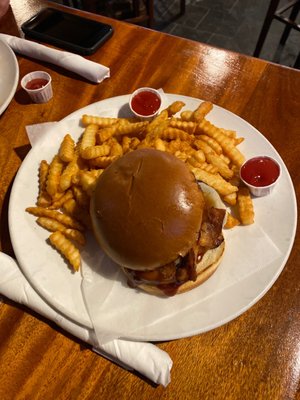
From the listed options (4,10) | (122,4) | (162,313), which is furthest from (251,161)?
(122,4)

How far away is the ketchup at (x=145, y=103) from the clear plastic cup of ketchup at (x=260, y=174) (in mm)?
680

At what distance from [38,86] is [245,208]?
1.61 meters

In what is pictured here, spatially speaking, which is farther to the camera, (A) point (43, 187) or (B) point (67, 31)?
(B) point (67, 31)

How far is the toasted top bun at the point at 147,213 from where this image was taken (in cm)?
141

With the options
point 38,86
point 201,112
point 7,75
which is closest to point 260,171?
point 201,112

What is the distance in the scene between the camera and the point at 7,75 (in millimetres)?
2479

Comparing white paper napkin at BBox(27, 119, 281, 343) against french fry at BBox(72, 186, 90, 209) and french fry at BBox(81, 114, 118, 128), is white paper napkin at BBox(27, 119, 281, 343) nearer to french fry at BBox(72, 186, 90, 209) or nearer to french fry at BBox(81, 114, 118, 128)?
french fry at BBox(72, 186, 90, 209)

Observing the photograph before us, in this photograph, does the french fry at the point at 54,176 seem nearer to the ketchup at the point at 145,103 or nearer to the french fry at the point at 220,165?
the ketchup at the point at 145,103

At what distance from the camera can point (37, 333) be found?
5.24 feet

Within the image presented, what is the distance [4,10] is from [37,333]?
8.36 ft

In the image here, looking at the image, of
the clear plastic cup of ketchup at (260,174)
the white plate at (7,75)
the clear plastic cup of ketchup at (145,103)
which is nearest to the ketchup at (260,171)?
the clear plastic cup of ketchup at (260,174)

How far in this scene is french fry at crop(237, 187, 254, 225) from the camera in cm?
173

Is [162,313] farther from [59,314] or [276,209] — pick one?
[276,209]

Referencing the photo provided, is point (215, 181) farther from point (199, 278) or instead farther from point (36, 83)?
point (36, 83)
